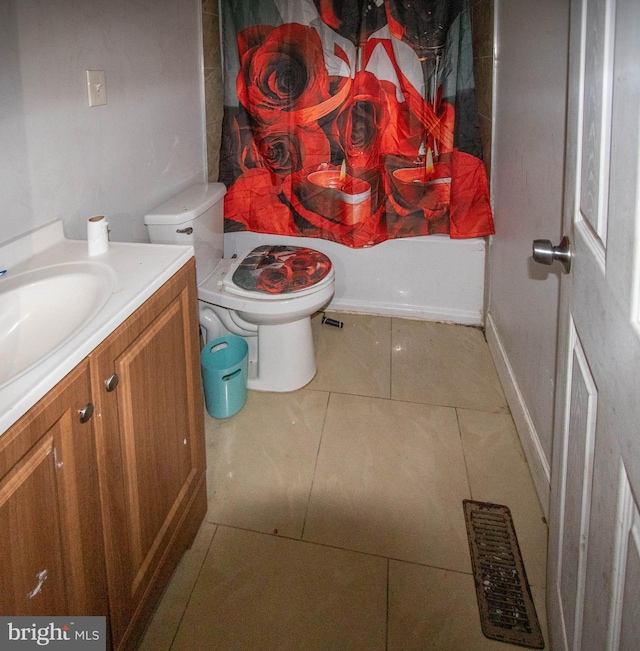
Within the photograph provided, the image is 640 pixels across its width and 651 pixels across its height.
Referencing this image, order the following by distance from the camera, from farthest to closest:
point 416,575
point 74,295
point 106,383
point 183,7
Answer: point 183,7
point 416,575
point 74,295
point 106,383

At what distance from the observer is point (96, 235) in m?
1.24

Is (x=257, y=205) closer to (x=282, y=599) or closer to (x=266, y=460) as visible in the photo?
(x=266, y=460)

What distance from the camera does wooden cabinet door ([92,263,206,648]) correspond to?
96cm

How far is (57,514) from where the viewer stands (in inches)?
31.5

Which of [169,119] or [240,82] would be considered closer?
[169,119]

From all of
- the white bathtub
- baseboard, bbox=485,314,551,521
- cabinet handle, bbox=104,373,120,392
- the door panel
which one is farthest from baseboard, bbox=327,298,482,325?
cabinet handle, bbox=104,373,120,392

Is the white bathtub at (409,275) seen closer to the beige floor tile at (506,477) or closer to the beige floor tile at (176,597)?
the beige floor tile at (506,477)

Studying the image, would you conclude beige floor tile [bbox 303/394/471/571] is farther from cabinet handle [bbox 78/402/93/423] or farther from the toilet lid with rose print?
cabinet handle [bbox 78/402/93/423]

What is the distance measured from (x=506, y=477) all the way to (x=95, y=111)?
1.63 metres

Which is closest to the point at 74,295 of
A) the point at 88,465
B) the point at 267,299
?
the point at 88,465

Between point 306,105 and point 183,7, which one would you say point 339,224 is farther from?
point 183,7

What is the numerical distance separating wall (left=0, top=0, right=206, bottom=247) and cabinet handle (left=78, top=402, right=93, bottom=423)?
22.3 inches

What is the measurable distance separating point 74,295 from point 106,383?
292mm

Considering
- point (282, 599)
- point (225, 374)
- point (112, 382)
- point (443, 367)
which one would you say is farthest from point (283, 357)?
point (112, 382)
